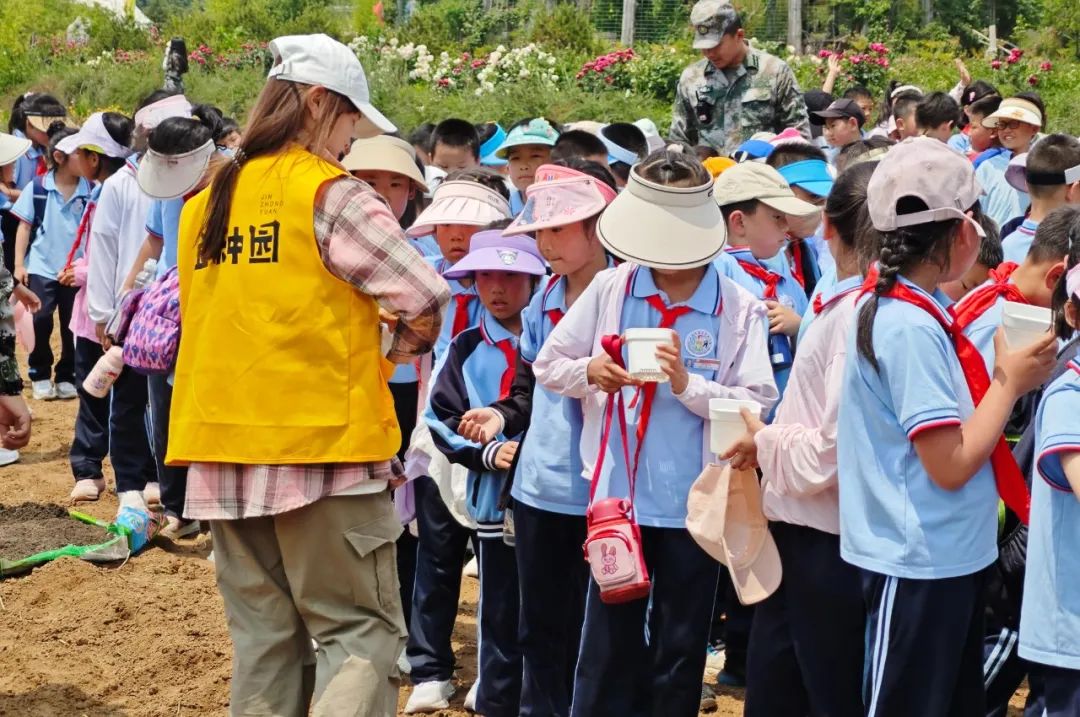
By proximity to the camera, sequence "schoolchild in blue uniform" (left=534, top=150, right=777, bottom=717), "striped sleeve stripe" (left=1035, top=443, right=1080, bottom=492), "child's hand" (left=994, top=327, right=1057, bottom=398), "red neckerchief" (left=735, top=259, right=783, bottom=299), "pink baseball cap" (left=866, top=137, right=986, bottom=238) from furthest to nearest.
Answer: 1. "red neckerchief" (left=735, top=259, right=783, bottom=299)
2. "schoolchild in blue uniform" (left=534, top=150, right=777, bottom=717)
3. "pink baseball cap" (left=866, top=137, right=986, bottom=238)
4. "child's hand" (left=994, top=327, right=1057, bottom=398)
5. "striped sleeve stripe" (left=1035, top=443, right=1080, bottom=492)

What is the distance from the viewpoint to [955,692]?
10.7 ft

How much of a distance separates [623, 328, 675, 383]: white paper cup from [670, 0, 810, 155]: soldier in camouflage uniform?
437cm

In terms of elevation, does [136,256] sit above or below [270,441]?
below

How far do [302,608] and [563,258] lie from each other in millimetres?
1384

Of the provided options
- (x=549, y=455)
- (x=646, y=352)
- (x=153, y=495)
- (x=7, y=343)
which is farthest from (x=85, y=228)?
(x=646, y=352)

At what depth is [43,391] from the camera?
1092 cm

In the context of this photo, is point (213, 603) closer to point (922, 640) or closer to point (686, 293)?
point (686, 293)

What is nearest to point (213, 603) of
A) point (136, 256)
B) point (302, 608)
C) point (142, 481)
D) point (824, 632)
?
point (142, 481)

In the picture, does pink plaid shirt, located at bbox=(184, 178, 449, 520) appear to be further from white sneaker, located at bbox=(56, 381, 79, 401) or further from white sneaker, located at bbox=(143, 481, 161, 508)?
white sneaker, located at bbox=(56, 381, 79, 401)

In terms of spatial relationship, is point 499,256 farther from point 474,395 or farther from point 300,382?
point 300,382

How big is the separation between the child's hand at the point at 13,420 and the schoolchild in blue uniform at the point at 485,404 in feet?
4.98

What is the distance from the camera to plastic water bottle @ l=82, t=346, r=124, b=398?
6816mm

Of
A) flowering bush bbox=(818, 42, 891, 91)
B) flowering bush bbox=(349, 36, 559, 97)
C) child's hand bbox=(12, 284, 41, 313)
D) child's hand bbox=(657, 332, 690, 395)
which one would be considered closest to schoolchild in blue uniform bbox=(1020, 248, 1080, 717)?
child's hand bbox=(657, 332, 690, 395)

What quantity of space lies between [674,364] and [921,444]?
32.4 inches
